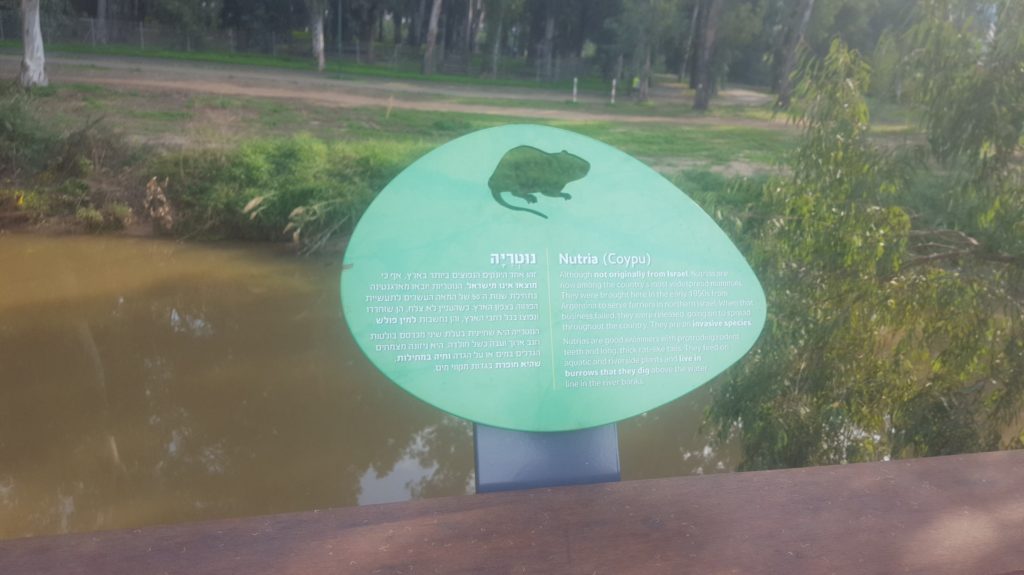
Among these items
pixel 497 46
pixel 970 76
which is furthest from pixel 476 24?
pixel 970 76

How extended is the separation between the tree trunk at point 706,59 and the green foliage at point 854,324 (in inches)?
368

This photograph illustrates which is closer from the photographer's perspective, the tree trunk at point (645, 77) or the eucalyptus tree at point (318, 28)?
the tree trunk at point (645, 77)

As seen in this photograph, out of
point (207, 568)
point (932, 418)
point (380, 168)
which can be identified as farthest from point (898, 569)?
point (380, 168)

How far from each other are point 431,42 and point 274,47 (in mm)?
3137

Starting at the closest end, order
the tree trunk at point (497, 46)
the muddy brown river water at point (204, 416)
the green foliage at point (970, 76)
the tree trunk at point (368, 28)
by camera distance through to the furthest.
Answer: the green foliage at point (970, 76)
the muddy brown river water at point (204, 416)
the tree trunk at point (497, 46)
the tree trunk at point (368, 28)

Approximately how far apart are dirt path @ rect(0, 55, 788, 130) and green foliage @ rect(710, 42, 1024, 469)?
8.08 meters

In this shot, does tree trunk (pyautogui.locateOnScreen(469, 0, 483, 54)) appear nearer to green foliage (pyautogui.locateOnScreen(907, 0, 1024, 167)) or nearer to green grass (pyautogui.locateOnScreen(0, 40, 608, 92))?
green grass (pyautogui.locateOnScreen(0, 40, 608, 92))

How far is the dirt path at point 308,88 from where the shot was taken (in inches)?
456

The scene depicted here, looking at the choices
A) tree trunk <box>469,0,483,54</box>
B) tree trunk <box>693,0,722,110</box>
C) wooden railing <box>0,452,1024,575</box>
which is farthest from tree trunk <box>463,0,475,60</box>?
wooden railing <box>0,452,1024,575</box>

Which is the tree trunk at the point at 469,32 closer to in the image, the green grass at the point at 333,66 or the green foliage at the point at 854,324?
A: the green grass at the point at 333,66

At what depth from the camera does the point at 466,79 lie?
1404 cm

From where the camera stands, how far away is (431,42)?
13414mm

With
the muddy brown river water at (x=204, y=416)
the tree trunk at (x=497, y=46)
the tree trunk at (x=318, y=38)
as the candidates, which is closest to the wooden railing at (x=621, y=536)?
the muddy brown river water at (x=204, y=416)

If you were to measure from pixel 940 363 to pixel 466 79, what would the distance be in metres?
11.9
